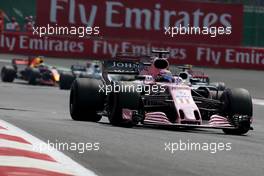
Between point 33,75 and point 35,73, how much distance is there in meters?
0.11

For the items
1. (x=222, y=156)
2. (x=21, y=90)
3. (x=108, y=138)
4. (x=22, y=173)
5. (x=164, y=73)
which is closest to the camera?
(x=22, y=173)

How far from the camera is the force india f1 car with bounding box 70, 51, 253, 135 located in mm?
12188

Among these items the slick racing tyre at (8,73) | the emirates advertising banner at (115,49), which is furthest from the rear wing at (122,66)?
the emirates advertising banner at (115,49)

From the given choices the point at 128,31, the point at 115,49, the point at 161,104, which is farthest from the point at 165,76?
the point at 128,31

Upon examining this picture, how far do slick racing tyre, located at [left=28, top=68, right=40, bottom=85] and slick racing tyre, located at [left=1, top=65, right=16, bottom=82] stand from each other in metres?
0.62

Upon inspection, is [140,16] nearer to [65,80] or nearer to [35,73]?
[35,73]

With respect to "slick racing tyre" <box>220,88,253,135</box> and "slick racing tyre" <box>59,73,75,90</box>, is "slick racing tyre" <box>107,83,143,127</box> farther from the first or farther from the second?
"slick racing tyre" <box>59,73,75,90</box>

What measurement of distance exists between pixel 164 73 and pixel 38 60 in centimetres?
1605

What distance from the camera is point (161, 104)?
12688 mm

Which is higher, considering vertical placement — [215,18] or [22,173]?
[215,18]

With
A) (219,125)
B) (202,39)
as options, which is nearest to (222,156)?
(219,125)

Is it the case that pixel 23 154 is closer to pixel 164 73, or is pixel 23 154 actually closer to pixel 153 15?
pixel 164 73

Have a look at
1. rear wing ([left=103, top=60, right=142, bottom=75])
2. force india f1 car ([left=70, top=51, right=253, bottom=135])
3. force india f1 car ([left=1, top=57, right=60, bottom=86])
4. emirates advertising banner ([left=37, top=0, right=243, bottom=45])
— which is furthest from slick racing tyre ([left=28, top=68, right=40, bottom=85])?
force india f1 car ([left=70, top=51, right=253, bottom=135])

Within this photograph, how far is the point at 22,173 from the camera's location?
22.7 ft
